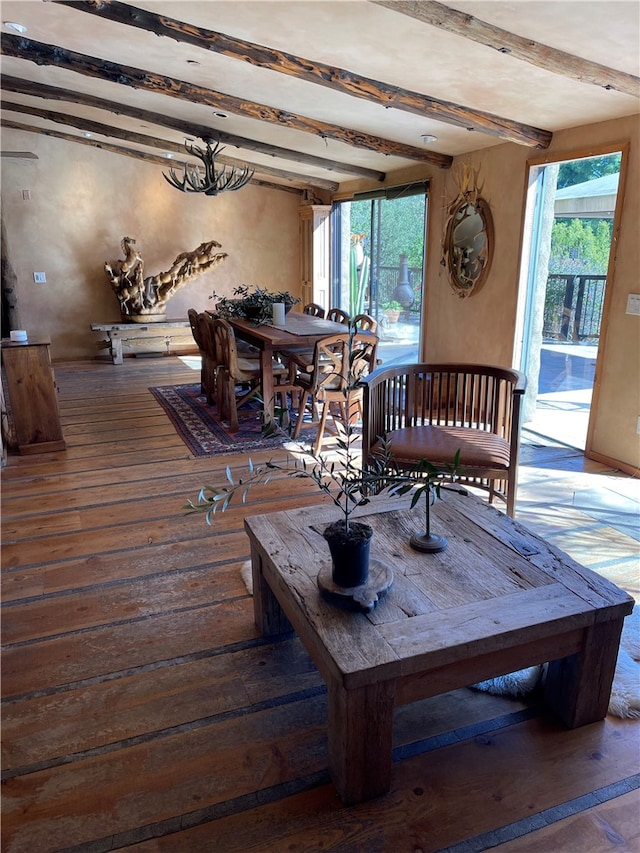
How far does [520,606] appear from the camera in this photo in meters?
1.55

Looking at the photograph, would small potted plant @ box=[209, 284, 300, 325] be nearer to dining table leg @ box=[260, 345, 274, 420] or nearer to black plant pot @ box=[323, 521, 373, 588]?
dining table leg @ box=[260, 345, 274, 420]

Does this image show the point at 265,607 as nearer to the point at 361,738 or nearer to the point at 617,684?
the point at 361,738

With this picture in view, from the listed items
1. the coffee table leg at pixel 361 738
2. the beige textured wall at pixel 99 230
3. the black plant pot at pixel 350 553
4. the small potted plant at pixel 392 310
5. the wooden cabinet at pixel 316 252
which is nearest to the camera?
the coffee table leg at pixel 361 738

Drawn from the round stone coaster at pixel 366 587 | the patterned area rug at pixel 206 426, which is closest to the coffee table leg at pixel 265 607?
the round stone coaster at pixel 366 587

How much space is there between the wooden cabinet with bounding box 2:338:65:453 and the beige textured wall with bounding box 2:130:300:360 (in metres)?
4.08

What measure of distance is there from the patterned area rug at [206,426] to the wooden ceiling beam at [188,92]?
242 cm

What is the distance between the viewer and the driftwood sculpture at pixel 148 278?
7469 millimetres

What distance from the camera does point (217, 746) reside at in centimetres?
167

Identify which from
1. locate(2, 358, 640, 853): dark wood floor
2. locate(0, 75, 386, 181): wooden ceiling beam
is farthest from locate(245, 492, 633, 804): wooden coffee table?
locate(0, 75, 386, 181): wooden ceiling beam

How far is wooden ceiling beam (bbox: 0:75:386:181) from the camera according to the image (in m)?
5.37

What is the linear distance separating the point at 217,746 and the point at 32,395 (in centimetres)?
310

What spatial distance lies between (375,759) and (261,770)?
1.11 feet

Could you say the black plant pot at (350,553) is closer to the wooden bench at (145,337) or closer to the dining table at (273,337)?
the dining table at (273,337)

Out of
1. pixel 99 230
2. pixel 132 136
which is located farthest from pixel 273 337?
pixel 99 230
